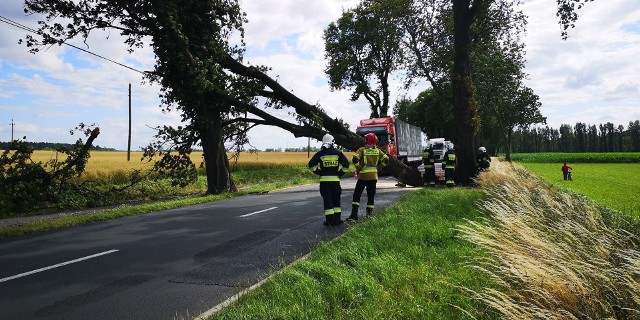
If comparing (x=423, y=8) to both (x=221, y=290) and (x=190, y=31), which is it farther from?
(x=221, y=290)

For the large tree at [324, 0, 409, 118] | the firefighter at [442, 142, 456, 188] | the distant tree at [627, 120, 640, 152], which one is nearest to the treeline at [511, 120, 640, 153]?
the distant tree at [627, 120, 640, 152]

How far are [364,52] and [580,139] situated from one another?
395ft

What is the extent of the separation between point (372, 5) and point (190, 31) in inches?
958

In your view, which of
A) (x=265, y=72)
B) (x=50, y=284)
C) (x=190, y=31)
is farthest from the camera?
(x=265, y=72)

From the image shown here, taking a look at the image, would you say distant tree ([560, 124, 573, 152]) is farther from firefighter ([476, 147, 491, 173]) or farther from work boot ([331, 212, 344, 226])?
work boot ([331, 212, 344, 226])

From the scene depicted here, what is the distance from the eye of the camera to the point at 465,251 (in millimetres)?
5594

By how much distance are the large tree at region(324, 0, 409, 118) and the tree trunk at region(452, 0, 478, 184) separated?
21585 mm

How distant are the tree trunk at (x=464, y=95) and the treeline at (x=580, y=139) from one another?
386 ft

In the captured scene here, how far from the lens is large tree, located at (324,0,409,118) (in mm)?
40000

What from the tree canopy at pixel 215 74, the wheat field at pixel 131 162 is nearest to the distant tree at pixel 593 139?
the wheat field at pixel 131 162

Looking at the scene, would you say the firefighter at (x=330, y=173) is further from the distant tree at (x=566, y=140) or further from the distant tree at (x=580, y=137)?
the distant tree at (x=566, y=140)

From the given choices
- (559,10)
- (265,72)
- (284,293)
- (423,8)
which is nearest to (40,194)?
(265,72)

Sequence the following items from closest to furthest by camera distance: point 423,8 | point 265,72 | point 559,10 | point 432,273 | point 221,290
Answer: point 432,273, point 221,290, point 559,10, point 265,72, point 423,8

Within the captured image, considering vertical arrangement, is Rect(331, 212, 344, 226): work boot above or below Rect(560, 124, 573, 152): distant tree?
below
